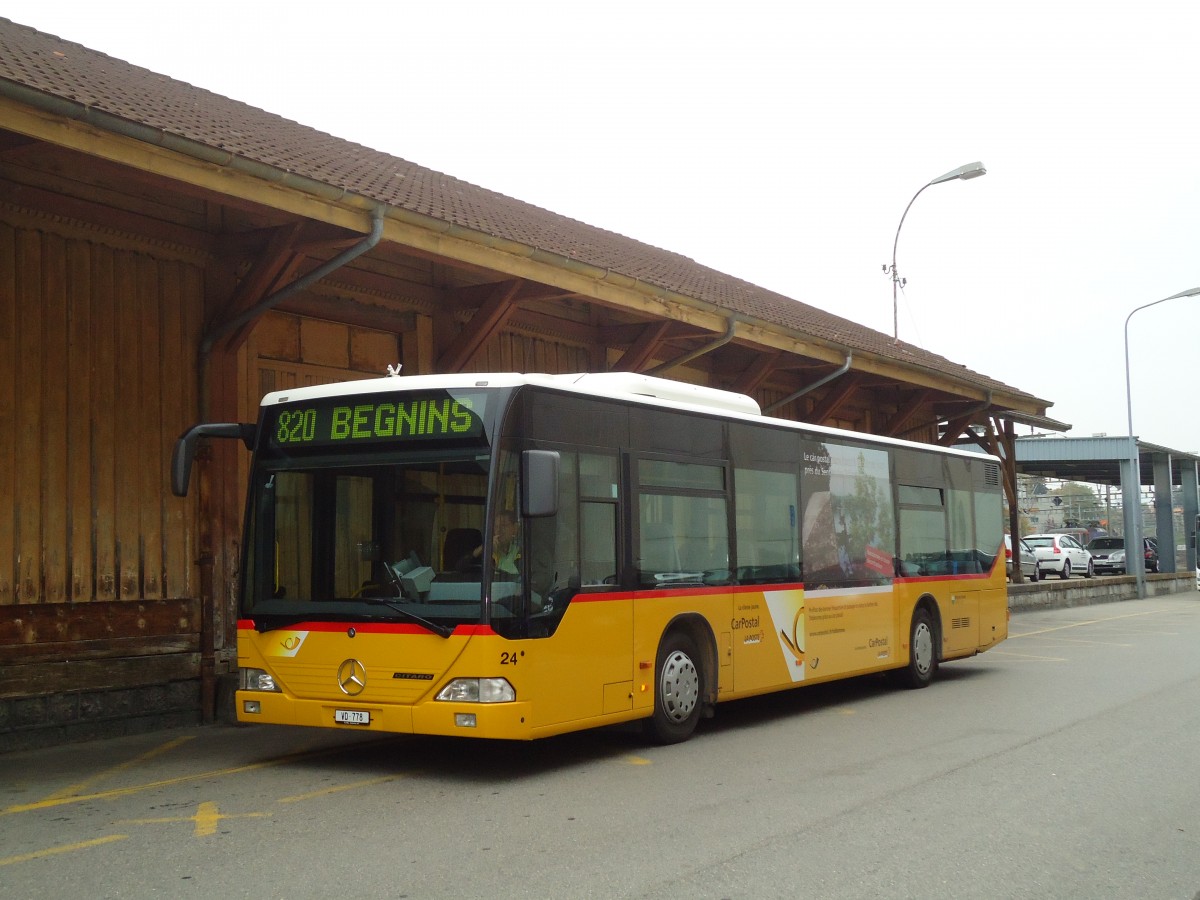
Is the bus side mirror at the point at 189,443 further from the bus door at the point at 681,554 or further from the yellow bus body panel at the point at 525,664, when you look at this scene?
the bus door at the point at 681,554

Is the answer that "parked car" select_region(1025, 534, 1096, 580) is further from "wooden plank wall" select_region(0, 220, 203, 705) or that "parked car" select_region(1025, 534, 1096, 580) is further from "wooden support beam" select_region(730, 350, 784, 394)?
"wooden plank wall" select_region(0, 220, 203, 705)

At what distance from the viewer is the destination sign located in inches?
322

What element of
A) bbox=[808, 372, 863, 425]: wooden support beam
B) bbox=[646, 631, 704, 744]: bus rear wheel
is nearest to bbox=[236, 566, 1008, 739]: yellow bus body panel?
bbox=[646, 631, 704, 744]: bus rear wheel

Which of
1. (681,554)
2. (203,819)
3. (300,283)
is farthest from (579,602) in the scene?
(300,283)

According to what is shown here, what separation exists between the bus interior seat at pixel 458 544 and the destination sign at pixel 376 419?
623 mm

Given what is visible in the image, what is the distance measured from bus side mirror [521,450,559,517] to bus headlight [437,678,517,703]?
1.06 metres

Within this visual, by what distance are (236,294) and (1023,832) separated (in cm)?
813

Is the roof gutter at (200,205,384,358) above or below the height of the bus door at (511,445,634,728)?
above

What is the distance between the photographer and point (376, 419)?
845 cm

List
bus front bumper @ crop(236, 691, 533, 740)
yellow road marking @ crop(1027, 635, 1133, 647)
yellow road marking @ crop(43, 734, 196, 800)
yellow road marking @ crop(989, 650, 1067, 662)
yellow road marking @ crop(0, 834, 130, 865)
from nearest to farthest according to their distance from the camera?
1. yellow road marking @ crop(0, 834, 130, 865)
2. bus front bumper @ crop(236, 691, 533, 740)
3. yellow road marking @ crop(43, 734, 196, 800)
4. yellow road marking @ crop(989, 650, 1067, 662)
5. yellow road marking @ crop(1027, 635, 1133, 647)

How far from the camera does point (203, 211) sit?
38.4ft

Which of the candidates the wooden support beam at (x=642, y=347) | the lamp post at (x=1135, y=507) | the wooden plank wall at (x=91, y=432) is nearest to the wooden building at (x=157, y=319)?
the wooden plank wall at (x=91, y=432)

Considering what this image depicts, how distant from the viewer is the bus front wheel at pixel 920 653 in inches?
540

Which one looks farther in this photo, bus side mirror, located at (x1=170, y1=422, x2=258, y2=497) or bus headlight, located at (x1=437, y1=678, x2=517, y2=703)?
bus side mirror, located at (x1=170, y1=422, x2=258, y2=497)
